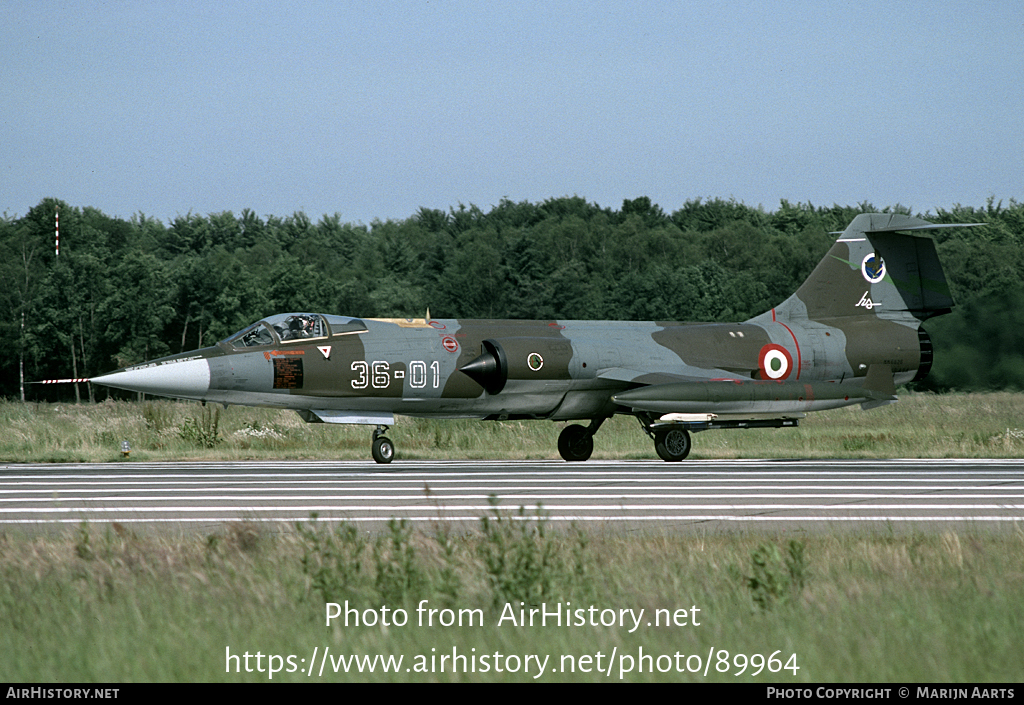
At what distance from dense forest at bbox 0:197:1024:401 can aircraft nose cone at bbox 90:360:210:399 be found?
38.5 metres

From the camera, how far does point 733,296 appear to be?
2756 inches

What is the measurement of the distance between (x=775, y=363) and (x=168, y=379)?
1226 cm

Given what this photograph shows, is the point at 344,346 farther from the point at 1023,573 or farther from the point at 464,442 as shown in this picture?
the point at 1023,573

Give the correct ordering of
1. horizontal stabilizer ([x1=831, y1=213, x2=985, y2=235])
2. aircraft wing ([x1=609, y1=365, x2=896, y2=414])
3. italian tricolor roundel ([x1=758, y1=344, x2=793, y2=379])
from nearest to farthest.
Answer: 1. aircraft wing ([x1=609, y1=365, x2=896, y2=414])
2. italian tricolor roundel ([x1=758, y1=344, x2=793, y2=379])
3. horizontal stabilizer ([x1=831, y1=213, x2=985, y2=235])

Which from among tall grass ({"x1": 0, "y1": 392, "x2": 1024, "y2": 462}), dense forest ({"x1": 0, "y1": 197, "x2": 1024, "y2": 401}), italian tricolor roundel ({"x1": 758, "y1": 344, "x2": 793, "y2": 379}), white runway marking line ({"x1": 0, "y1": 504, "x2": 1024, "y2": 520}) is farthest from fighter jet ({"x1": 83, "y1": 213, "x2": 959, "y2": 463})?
dense forest ({"x1": 0, "y1": 197, "x2": 1024, "y2": 401})

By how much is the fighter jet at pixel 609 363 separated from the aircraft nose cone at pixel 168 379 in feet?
0.08

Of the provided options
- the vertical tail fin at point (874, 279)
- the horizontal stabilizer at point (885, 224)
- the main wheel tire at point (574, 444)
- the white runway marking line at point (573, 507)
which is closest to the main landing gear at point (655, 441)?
the main wheel tire at point (574, 444)

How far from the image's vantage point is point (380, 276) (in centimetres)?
8081

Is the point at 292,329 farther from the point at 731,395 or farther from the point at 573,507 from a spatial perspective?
the point at 573,507

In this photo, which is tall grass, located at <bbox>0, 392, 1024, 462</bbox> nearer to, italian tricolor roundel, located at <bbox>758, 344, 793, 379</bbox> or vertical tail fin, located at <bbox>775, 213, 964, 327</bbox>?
italian tricolor roundel, located at <bbox>758, 344, 793, 379</bbox>

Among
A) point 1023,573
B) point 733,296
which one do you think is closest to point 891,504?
point 1023,573

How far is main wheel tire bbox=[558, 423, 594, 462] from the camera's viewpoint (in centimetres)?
2256

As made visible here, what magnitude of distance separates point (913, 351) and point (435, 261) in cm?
5856

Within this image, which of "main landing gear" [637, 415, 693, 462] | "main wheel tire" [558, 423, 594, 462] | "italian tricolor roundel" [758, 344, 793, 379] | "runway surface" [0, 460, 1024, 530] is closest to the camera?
"runway surface" [0, 460, 1024, 530]
